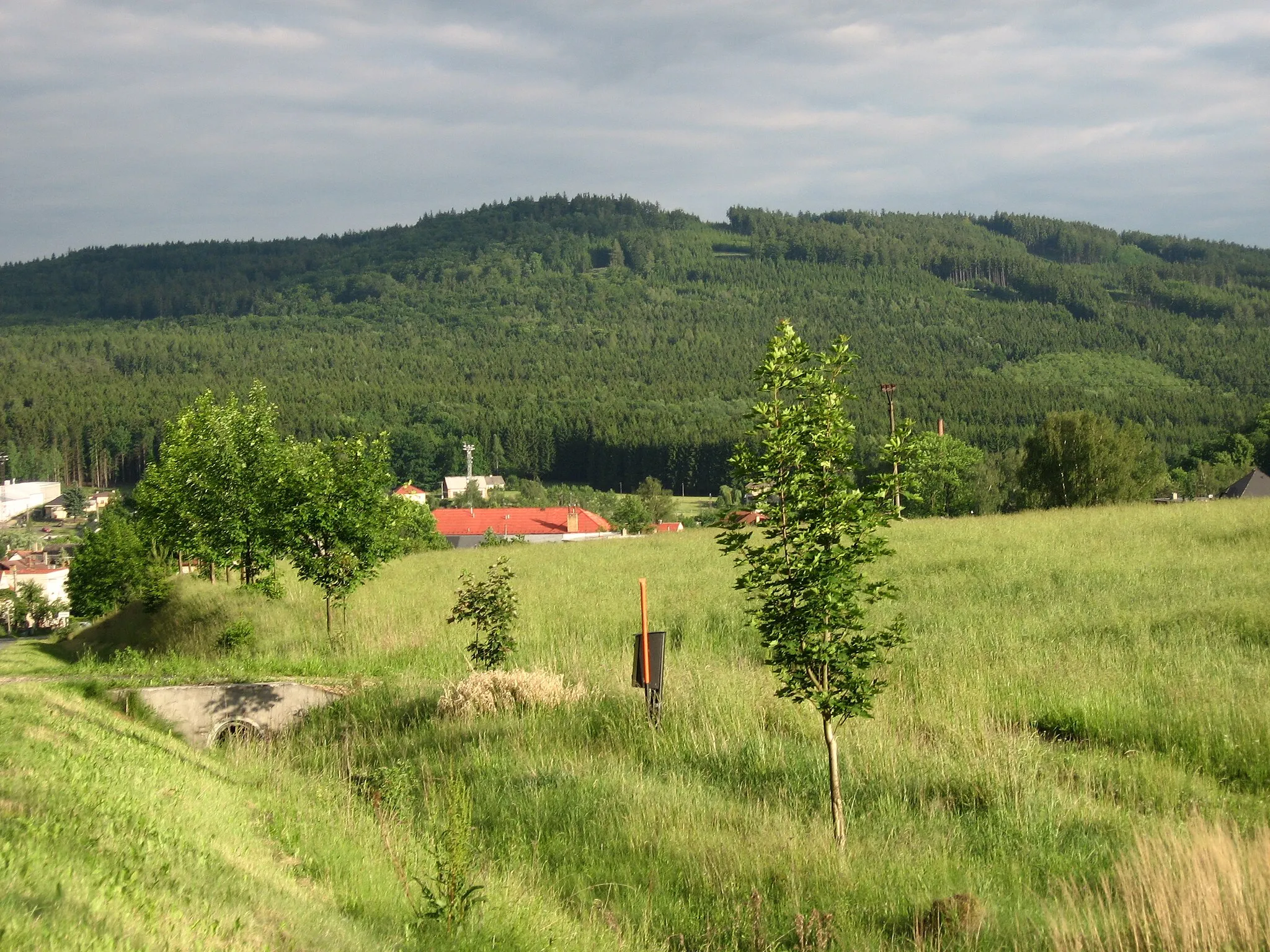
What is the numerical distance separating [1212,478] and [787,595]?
93.9 metres

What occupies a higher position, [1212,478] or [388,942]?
[388,942]

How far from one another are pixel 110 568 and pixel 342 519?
130 ft

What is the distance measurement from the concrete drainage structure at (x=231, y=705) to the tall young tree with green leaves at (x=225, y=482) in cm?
986

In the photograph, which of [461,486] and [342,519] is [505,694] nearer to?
[342,519]

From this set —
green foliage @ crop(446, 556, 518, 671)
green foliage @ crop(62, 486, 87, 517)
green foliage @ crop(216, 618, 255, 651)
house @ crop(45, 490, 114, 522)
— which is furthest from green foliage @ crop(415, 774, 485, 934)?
green foliage @ crop(62, 486, 87, 517)

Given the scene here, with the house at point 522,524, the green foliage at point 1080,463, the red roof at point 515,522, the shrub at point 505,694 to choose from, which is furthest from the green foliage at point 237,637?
the red roof at point 515,522

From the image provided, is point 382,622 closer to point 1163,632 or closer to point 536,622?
point 536,622

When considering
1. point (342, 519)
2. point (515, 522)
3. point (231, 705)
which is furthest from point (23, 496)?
point (231, 705)

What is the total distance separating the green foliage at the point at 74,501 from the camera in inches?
5595

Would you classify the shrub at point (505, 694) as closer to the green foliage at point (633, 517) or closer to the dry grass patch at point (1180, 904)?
the dry grass patch at point (1180, 904)

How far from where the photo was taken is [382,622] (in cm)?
2456

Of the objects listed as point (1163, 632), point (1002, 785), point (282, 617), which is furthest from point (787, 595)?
point (282, 617)

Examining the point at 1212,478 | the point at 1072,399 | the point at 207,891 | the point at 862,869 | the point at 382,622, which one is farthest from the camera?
the point at 1072,399

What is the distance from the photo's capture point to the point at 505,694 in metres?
14.6
